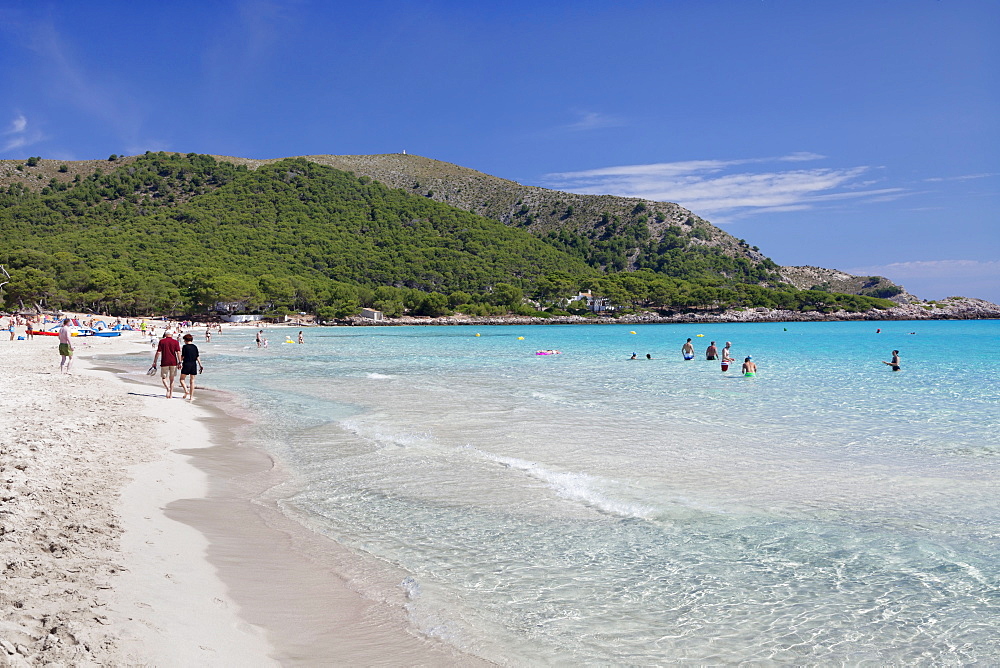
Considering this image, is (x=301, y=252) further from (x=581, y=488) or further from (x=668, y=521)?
(x=668, y=521)

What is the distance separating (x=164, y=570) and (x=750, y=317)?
15641 centimetres

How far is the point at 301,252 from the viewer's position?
152 metres

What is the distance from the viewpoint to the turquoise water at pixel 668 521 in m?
4.84

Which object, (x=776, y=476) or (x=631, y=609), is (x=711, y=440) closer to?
(x=776, y=476)

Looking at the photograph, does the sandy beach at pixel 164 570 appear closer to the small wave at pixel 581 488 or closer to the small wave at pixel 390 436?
the small wave at pixel 390 436

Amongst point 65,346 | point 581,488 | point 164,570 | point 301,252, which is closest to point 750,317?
point 301,252

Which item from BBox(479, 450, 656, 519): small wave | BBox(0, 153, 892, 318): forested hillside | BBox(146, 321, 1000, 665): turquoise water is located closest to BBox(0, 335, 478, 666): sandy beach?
BBox(146, 321, 1000, 665): turquoise water

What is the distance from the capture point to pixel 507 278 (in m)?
159

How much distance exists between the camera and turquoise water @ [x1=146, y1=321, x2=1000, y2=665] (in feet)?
15.9

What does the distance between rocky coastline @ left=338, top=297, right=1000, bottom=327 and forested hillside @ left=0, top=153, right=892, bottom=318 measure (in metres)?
3.17

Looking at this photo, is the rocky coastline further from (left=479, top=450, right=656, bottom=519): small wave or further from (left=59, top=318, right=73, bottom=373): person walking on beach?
(left=479, top=450, right=656, bottom=519): small wave

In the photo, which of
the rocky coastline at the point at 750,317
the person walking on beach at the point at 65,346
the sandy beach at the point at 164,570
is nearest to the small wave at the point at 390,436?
the sandy beach at the point at 164,570

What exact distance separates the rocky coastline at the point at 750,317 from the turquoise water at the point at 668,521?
10740 cm

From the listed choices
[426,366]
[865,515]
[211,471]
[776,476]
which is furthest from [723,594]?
[426,366]
